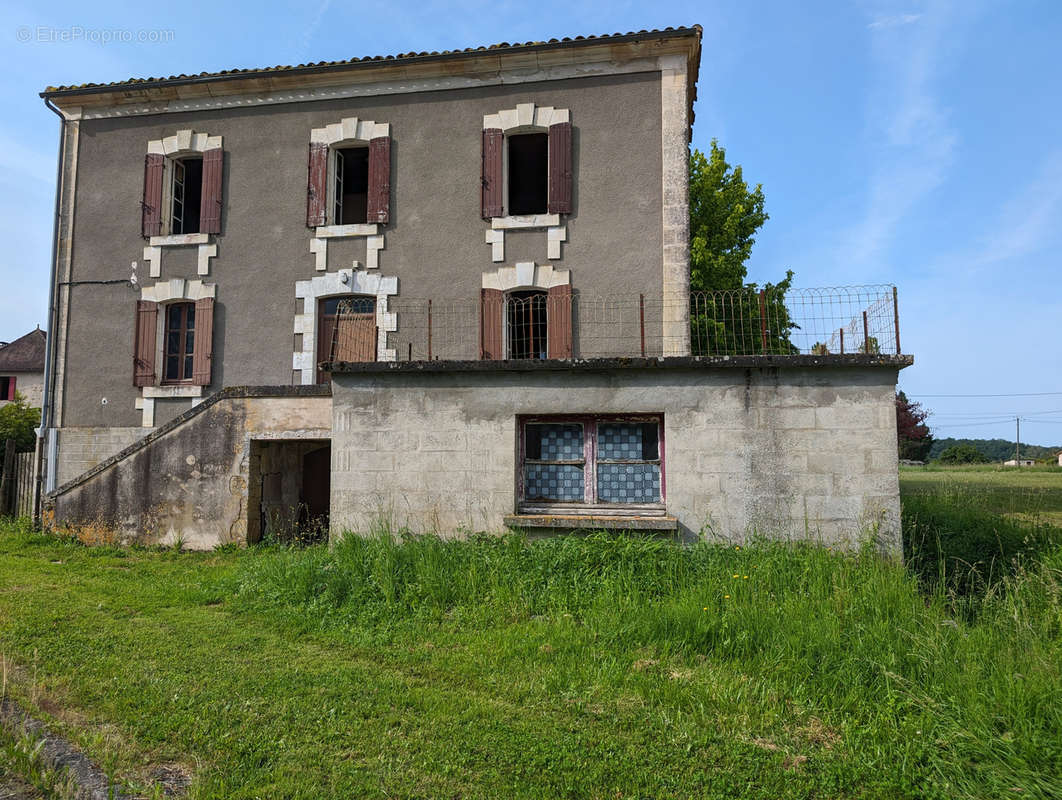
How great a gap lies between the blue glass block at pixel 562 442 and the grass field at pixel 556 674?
1.13 metres

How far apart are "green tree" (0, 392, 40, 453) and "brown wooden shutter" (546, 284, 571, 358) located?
13657 mm

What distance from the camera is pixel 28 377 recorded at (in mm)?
27578

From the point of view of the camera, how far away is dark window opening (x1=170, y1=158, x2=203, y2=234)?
1286cm

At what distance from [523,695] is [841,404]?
14.2 feet

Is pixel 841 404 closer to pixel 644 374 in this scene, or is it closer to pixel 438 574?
pixel 644 374

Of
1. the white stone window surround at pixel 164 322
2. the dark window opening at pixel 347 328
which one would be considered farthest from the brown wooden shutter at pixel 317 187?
the white stone window surround at pixel 164 322

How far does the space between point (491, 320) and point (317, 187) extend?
4.11 metres

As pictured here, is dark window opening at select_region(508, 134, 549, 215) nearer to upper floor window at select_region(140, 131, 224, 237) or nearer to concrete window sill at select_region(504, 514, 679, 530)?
upper floor window at select_region(140, 131, 224, 237)

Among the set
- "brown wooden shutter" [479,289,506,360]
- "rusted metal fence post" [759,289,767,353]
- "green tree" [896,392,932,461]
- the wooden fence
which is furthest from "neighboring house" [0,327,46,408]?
"green tree" [896,392,932,461]

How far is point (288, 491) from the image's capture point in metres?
10.2

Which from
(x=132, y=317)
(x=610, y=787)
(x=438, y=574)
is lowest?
(x=610, y=787)

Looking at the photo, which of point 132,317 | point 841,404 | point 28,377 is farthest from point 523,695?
point 28,377

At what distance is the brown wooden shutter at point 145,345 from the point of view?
39.5ft

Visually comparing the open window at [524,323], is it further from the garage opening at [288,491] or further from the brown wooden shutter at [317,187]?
the brown wooden shutter at [317,187]
